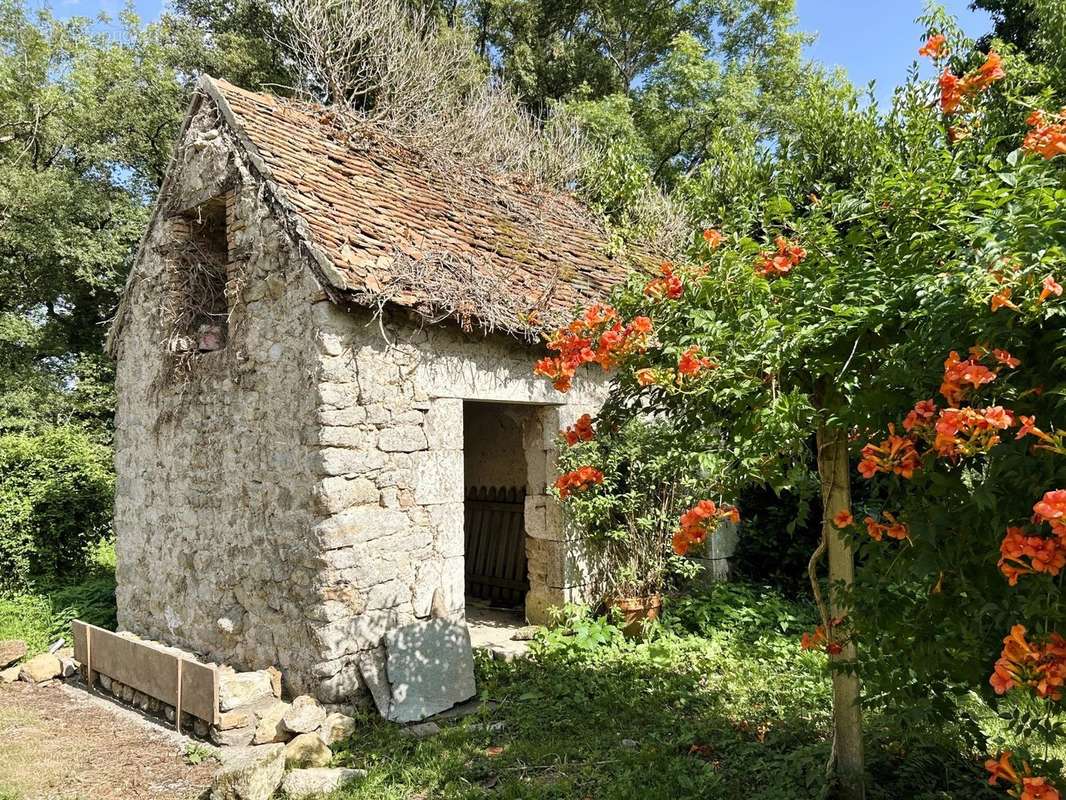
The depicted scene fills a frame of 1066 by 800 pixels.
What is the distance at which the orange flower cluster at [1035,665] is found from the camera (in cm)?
186

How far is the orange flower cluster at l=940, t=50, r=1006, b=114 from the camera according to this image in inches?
104

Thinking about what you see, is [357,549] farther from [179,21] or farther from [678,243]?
[179,21]

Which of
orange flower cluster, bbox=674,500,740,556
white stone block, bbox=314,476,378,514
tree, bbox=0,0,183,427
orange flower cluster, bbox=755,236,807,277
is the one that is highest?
tree, bbox=0,0,183,427

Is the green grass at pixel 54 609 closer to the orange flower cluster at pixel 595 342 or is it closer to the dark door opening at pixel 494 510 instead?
the dark door opening at pixel 494 510

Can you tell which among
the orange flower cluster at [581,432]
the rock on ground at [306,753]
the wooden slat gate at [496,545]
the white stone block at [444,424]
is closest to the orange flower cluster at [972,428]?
the orange flower cluster at [581,432]

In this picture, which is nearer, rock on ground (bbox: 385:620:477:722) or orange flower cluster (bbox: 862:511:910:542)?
orange flower cluster (bbox: 862:511:910:542)

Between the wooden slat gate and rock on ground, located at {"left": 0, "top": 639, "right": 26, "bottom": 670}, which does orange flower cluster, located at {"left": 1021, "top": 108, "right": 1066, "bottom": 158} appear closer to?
the wooden slat gate

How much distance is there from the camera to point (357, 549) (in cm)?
545

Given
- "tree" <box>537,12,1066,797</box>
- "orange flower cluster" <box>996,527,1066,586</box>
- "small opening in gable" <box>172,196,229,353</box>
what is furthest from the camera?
"small opening in gable" <box>172,196,229,353</box>

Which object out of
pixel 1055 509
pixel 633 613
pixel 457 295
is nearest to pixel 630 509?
pixel 633 613

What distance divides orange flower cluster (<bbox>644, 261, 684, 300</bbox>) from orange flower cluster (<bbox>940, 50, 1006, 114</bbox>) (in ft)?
3.93

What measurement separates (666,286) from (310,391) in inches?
119

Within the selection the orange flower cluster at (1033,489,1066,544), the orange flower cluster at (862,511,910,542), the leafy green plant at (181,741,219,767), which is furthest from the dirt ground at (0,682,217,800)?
the orange flower cluster at (1033,489,1066,544)

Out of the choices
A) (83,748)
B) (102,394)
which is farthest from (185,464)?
(102,394)
